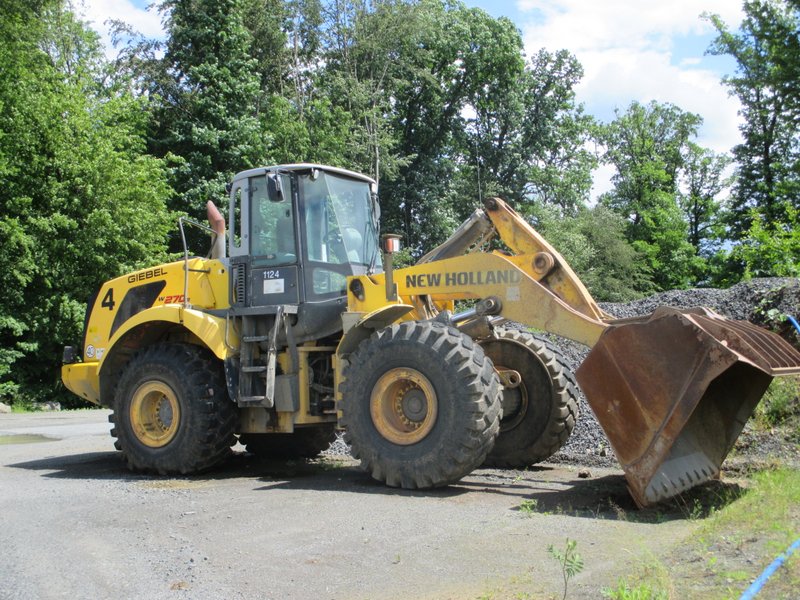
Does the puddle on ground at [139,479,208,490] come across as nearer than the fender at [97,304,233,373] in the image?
Yes

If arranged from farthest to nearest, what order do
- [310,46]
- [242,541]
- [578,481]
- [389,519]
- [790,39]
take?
[310,46] < [790,39] < [578,481] < [389,519] < [242,541]

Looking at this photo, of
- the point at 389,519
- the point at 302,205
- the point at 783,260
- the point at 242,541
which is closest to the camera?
the point at 242,541

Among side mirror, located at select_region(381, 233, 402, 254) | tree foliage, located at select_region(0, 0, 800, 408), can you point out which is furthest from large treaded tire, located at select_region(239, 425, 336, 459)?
tree foliage, located at select_region(0, 0, 800, 408)

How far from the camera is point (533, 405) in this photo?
8.48 metres

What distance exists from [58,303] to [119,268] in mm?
1840

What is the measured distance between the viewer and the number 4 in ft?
33.5

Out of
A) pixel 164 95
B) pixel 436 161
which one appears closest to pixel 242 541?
pixel 164 95

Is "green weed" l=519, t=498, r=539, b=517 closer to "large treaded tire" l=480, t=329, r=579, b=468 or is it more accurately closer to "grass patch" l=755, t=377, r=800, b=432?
"large treaded tire" l=480, t=329, r=579, b=468

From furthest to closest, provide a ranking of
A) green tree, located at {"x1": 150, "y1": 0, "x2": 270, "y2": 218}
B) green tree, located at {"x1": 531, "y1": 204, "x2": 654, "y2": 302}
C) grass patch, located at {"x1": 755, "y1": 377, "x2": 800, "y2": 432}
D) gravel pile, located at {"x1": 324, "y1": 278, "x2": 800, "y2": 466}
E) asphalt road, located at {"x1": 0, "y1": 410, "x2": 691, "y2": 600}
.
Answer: green tree, located at {"x1": 531, "y1": 204, "x2": 654, "y2": 302}, green tree, located at {"x1": 150, "y1": 0, "x2": 270, "y2": 218}, gravel pile, located at {"x1": 324, "y1": 278, "x2": 800, "y2": 466}, grass patch, located at {"x1": 755, "y1": 377, "x2": 800, "y2": 432}, asphalt road, located at {"x1": 0, "y1": 410, "x2": 691, "y2": 600}

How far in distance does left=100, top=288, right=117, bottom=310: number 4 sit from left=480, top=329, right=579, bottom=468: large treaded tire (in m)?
4.80

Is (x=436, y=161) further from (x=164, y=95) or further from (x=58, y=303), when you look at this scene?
(x=58, y=303)

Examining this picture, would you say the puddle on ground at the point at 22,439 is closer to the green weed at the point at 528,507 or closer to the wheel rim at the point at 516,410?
the wheel rim at the point at 516,410

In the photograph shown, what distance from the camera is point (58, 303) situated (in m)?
21.7

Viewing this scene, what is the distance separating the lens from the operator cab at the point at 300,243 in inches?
336
